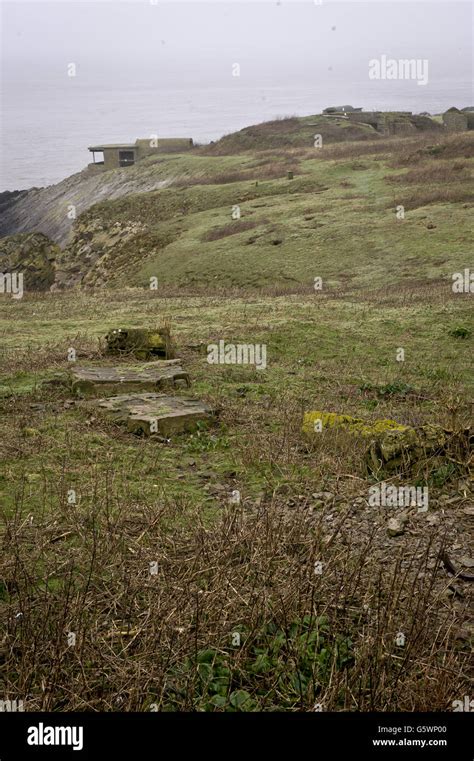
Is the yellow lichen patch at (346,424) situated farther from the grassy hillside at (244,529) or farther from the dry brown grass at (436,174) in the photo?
the dry brown grass at (436,174)

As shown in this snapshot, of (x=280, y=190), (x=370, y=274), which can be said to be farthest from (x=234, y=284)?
(x=280, y=190)

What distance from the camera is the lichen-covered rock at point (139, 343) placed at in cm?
1223

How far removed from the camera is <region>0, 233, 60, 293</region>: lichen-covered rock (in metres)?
37.1

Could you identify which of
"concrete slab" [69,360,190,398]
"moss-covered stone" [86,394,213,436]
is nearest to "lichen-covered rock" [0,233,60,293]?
"concrete slab" [69,360,190,398]

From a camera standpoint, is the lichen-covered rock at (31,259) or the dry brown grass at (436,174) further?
the lichen-covered rock at (31,259)

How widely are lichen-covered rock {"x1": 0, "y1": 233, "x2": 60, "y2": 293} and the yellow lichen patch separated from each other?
2994cm

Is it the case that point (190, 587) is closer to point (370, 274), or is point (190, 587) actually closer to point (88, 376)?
point (88, 376)
